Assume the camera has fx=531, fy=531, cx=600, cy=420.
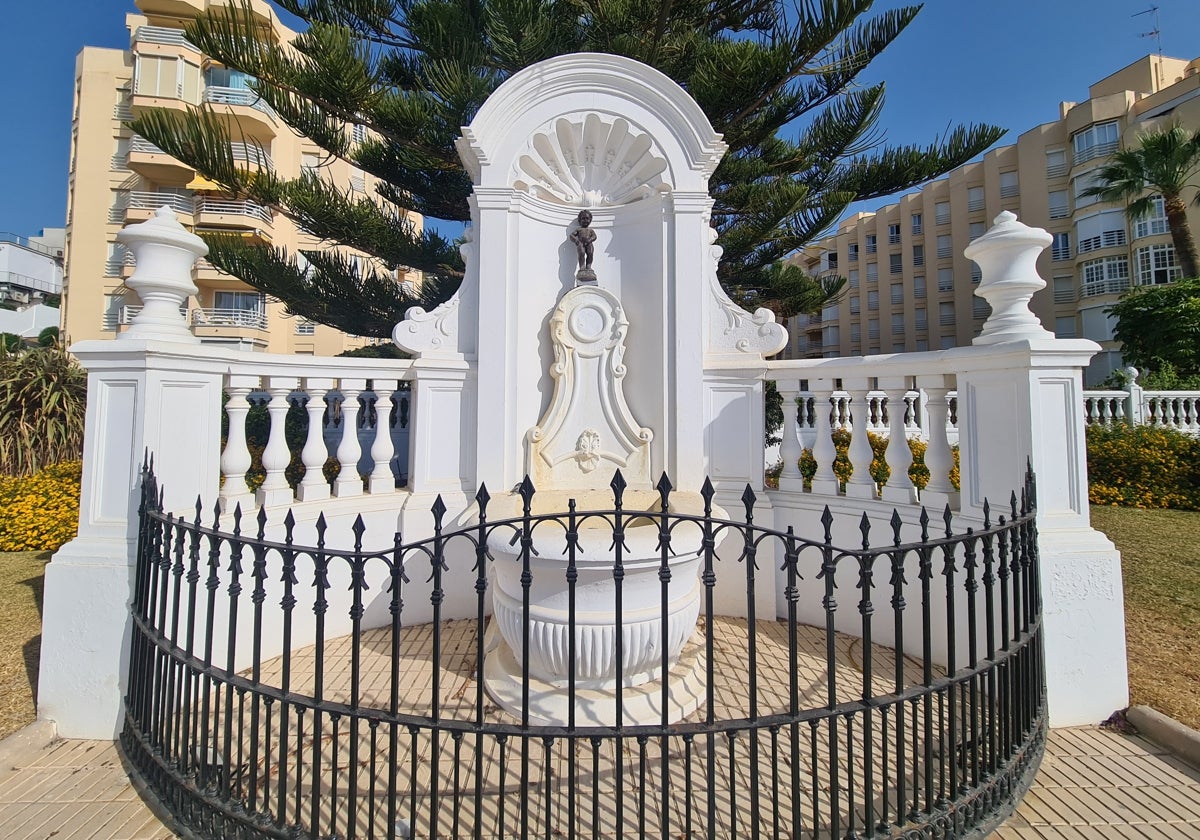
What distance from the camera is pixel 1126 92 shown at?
23172 mm

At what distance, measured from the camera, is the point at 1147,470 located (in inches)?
261

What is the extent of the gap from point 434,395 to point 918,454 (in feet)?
17.8

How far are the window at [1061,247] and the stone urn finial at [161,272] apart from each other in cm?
Result: 3484

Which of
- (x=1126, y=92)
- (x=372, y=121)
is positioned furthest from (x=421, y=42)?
(x=1126, y=92)

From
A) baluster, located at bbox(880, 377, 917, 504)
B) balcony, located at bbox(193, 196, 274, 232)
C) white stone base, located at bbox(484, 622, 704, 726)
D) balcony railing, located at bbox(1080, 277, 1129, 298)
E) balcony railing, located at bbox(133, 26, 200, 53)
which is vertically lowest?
white stone base, located at bbox(484, 622, 704, 726)

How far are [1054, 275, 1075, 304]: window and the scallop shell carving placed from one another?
31847 mm

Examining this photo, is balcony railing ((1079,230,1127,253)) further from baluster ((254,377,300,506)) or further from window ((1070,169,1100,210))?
baluster ((254,377,300,506))

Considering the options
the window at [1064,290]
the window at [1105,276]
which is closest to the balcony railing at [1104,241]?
the window at [1105,276]

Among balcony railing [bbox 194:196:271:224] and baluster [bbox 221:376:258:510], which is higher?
balcony railing [bbox 194:196:271:224]

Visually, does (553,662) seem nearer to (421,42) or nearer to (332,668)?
(332,668)

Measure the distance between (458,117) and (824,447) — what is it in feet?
17.0

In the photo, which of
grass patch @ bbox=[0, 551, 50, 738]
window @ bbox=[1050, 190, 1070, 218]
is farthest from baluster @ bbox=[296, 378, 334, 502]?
window @ bbox=[1050, 190, 1070, 218]

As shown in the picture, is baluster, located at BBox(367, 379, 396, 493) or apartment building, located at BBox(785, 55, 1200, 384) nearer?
baluster, located at BBox(367, 379, 396, 493)

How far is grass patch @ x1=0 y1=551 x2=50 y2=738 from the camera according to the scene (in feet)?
7.94
